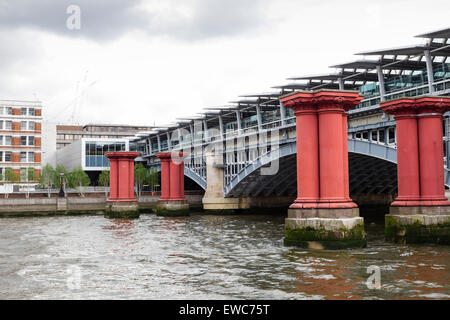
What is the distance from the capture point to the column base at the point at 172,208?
50156mm

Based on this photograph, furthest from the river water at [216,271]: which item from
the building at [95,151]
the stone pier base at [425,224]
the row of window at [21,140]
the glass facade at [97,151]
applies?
the glass facade at [97,151]

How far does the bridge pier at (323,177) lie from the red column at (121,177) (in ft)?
98.0

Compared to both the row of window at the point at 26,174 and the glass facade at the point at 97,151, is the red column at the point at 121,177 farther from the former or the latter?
the glass facade at the point at 97,151

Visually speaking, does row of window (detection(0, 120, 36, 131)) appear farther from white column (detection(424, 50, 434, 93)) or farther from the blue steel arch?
white column (detection(424, 50, 434, 93))

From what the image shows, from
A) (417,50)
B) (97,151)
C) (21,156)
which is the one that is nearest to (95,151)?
(97,151)

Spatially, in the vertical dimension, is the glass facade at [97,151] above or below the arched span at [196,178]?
above

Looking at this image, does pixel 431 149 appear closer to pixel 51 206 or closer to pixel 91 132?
pixel 51 206

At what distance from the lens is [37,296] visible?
509 inches

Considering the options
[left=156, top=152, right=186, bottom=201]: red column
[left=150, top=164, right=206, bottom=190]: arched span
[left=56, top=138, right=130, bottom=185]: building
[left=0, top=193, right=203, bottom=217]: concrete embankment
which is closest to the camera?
[left=0, top=193, right=203, bottom=217]: concrete embankment

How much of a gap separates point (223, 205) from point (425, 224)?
112 feet

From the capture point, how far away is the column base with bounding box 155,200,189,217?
5016cm

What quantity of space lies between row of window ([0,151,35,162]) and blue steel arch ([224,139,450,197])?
106 feet

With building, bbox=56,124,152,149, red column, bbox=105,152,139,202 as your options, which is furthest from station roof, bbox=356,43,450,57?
building, bbox=56,124,152,149
